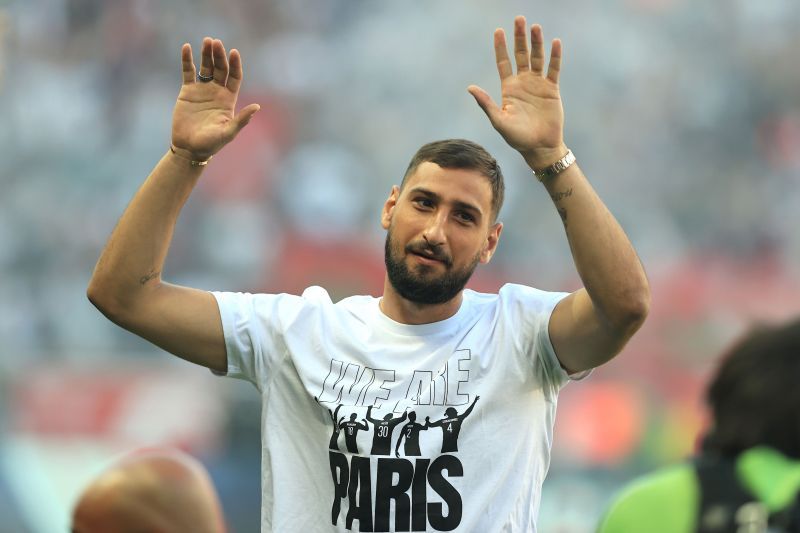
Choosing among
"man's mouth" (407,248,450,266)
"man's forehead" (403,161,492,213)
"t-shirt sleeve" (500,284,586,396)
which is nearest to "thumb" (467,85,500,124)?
"man's forehead" (403,161,492,213)

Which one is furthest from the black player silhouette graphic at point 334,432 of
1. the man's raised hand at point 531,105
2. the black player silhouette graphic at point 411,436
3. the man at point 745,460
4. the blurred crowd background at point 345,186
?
the blurred crowd background at point 345,186

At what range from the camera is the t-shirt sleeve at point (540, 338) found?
119 inches

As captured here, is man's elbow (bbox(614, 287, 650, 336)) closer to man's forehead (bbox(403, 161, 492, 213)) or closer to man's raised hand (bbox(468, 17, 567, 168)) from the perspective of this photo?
man's raised hand (bbox(468, 17, 567, 168))

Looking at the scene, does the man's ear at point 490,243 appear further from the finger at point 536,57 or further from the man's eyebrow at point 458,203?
the finger at point 536,57

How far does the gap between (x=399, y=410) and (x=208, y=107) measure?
3.27 ft

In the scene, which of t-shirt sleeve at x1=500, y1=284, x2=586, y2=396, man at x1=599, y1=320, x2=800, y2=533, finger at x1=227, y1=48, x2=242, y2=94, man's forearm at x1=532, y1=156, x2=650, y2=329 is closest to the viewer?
man at x1=599, y1=320, x2=800, y2=533

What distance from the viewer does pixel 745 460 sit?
5.88 ft

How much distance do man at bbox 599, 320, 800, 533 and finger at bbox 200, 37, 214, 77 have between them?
1801 millimetres

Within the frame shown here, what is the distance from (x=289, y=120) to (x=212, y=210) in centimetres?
129

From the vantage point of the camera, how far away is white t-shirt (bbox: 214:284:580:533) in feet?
9.42

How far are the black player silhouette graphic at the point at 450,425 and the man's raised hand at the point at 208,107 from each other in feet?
3.10

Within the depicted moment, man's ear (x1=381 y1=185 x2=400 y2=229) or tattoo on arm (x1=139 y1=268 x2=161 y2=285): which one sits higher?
man's ear (x1=381 y1=185 x2=400 y2=229)

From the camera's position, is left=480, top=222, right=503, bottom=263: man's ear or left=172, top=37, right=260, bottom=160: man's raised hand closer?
left=172, top=37, right=260, bottom=160: man's raised hand

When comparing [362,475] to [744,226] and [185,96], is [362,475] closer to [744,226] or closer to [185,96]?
[185,96]
